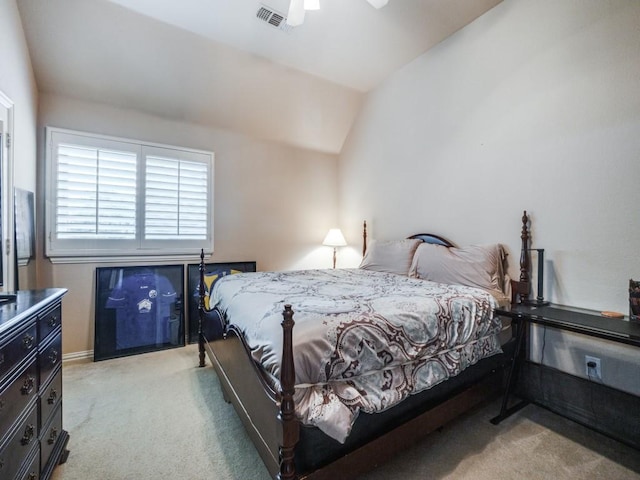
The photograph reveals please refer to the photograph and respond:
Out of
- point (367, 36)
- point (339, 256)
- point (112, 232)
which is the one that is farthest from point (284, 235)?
point (367, 36)

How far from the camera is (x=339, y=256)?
4602mm

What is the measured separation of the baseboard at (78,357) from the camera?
287cm

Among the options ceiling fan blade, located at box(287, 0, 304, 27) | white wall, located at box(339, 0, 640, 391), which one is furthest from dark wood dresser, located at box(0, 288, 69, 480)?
white wall, located at box(339, 0, 640, 391)

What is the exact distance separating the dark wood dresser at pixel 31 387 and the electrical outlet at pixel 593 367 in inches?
122

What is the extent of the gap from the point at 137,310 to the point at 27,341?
6.82 ft

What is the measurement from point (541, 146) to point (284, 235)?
118 inches

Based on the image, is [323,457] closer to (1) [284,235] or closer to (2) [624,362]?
(2) [624,362]

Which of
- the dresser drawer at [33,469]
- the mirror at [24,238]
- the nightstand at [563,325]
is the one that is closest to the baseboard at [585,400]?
the nightstand at [563,325]

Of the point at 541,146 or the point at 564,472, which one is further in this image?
the point at 541,146

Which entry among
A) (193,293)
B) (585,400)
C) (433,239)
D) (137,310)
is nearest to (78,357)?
(137,310)

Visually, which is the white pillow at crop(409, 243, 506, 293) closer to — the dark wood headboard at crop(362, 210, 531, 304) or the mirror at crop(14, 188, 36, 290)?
the dark wood headboard at crop(362, 210, 531, 304)

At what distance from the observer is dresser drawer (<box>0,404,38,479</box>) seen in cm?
105

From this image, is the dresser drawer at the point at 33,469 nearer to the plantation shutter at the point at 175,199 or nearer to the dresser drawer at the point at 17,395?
the dresser drawer at the point at 17,395

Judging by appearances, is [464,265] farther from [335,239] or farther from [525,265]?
[335,239]
